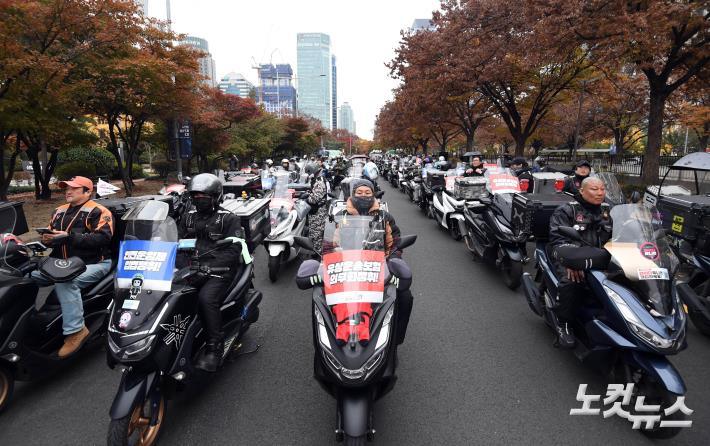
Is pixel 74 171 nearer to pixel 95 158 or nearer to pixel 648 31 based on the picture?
pixel 95 158

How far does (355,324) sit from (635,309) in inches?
80.3

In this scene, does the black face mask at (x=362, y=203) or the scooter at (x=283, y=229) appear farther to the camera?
the scooter at (x=283, y=229)

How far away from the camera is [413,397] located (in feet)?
10.9

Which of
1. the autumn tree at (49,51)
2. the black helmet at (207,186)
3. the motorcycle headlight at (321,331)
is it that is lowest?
the motorcycle headlight at (321,331)

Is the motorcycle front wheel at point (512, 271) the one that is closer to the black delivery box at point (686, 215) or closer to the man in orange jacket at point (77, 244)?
the black delivery box at point (686, 215)

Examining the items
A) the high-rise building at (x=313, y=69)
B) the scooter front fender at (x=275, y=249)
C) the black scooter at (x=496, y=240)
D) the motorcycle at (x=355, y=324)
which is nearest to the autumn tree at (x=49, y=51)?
the scooter front fender at (x=275, y=249)

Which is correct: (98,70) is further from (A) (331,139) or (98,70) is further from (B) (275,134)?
(A) (331,139)

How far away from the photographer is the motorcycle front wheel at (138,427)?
8.00 feet

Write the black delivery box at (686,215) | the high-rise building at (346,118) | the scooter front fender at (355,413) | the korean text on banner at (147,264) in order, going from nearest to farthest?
the scooter front fender at (355,413), the korean text on banner at (147,264), the black delivery box at (686,215), the high-rise building at (346,118)

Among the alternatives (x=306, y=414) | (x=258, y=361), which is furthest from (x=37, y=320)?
(x=306, y=414)

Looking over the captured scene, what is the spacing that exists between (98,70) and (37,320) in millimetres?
11327

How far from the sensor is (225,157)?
1161 inches

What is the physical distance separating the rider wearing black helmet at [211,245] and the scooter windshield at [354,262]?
0.97m

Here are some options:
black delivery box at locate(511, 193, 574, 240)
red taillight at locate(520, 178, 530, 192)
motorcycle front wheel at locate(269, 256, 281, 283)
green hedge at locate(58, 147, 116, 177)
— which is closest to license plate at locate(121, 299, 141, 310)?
motorcycle front wheel at locate(269, 256, 281, 283)
